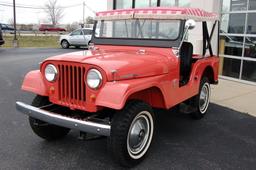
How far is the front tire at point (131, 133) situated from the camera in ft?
11.5

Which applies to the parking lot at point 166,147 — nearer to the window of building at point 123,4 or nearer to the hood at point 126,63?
the hood at point 126,63

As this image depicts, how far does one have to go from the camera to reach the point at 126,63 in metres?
3.90

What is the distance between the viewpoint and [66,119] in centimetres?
359

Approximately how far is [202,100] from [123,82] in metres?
2.69

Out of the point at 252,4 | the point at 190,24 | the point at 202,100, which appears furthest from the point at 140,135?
the point at 252,4

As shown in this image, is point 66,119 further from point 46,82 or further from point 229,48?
point 229,48

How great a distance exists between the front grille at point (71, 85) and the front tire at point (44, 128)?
45 cm

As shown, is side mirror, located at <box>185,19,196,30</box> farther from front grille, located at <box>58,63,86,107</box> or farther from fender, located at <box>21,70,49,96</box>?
fender, located at <box>21,70,49,96</box>

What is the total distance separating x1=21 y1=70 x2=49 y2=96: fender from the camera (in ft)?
13.5

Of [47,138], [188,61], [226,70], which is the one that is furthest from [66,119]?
[226,70]

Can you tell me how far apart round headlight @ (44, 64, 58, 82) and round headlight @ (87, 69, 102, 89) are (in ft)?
1.79

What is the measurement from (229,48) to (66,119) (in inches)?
296

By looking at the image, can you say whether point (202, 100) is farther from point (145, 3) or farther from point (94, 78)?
point (145, 3)

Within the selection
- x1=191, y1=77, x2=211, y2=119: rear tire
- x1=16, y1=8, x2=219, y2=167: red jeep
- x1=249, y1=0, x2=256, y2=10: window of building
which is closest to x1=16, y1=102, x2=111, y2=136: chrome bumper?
x1=16, y1=8, x2=219, y2=167: red jeep
